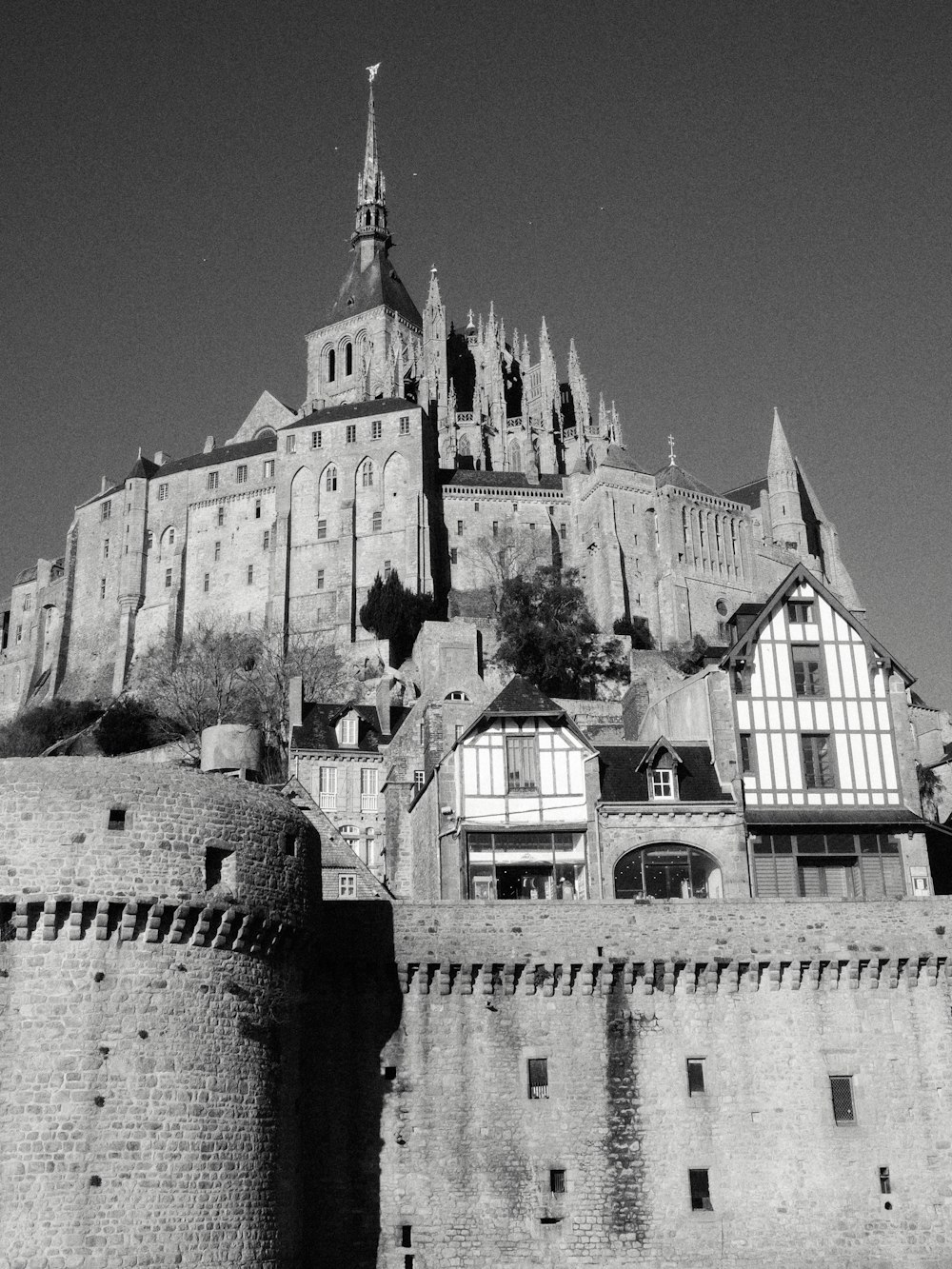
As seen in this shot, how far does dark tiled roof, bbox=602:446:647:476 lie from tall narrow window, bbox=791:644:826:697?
56584 mm

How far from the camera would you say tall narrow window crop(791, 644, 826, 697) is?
4166cm

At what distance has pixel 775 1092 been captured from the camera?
98.0 ft

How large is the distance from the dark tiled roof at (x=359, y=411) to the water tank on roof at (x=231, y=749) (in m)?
69.4

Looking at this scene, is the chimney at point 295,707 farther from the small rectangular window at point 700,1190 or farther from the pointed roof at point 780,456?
the pointed roof at point 780,456

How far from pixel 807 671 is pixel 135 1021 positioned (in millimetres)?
24595

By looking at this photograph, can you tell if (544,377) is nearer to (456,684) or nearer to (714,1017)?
(456,684)

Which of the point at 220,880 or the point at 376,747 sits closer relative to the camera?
the point at 220,880

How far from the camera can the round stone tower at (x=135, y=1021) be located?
21609 millimetres

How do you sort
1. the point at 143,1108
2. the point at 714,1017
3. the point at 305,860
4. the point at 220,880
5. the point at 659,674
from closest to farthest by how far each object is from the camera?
the point at 143,1108 → the point at 220,880 → the point at 305,860 → the point at 714,1017 → the point at 659,674

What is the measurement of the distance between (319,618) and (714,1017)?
213 ft

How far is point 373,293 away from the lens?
4707 inches

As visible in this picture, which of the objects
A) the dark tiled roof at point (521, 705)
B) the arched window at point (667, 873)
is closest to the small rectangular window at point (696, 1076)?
the arched window at point (667, 873)

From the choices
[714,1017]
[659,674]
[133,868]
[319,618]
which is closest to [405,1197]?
[714,1017]

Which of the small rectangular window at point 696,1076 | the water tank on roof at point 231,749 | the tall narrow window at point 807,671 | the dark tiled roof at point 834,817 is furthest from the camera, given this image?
the tall narrow window at point 807,671
